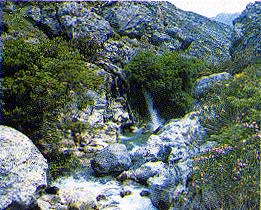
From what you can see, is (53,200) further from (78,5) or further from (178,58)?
(78,5)

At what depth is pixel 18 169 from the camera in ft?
31.6

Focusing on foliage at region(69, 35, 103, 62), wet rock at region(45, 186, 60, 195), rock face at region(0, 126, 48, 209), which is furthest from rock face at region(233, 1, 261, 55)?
rock face at region(0, 126, 48, 209)

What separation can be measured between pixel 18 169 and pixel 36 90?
4.34 meters

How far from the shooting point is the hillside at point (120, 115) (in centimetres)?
770

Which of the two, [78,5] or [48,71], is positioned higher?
[78,5]

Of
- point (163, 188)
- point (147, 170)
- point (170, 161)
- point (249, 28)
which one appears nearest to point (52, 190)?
point (147, 170)

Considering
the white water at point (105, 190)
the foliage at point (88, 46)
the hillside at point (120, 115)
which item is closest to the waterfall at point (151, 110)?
the hillside at point (120, 115)

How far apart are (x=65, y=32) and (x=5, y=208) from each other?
18.3m

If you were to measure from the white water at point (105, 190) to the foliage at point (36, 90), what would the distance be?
114 cm

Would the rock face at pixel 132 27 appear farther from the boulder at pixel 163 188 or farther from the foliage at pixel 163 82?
the boulder at pixel 163 188

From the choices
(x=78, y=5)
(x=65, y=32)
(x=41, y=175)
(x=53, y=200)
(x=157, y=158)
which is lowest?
(x=53, y=200)

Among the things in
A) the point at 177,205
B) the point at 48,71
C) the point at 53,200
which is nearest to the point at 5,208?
the point at 53,200

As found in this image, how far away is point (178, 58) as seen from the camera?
886 inches

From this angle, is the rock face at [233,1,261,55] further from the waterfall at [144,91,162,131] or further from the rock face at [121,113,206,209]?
the rock face at [121,113,206,209]
